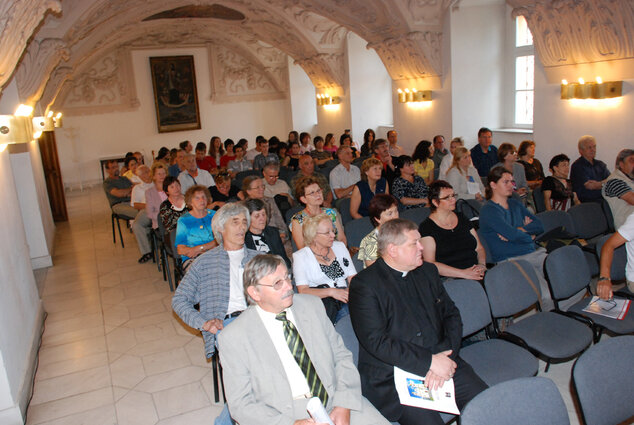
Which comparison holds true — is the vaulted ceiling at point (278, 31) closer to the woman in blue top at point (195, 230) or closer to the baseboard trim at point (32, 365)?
the woman in blue top at point (195, 230)

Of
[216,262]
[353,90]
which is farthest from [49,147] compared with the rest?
[216,262]

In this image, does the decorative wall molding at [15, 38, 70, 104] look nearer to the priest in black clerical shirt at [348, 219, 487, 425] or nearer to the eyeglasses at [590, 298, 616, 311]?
the priest in black clerical shirt at [348, 219, 487, 425]

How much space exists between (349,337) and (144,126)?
16.9m

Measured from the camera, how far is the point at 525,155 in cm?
751

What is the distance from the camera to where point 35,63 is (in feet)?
23.9

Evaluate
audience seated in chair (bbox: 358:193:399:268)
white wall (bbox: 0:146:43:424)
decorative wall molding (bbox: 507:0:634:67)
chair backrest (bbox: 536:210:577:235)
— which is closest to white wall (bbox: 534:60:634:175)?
decorative wall molding (bbox: 507:0:634:67)

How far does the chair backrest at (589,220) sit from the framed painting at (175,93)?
15750 mm

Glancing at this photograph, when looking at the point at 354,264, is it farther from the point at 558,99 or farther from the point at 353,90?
the point at 353,90

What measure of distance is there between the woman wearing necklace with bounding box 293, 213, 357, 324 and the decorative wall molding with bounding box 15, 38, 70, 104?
585 centimetres

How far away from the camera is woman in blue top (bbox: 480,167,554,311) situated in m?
4.47

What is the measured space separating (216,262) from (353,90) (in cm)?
1178

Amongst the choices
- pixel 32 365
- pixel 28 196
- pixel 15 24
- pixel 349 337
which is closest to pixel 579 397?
pixel 349 337

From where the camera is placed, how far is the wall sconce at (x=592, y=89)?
6918 mm

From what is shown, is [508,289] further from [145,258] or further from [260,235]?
[145,258]
